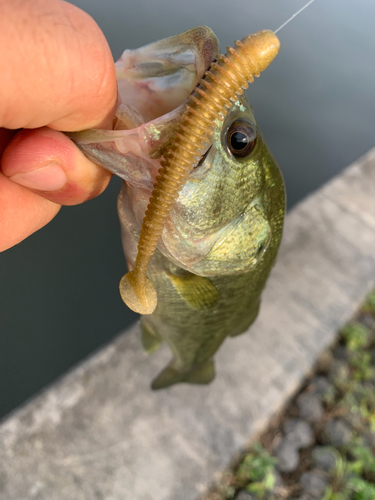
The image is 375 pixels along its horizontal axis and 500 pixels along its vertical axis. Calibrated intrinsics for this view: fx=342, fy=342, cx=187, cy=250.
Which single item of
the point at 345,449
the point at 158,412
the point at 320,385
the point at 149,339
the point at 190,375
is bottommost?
the point at 345,449

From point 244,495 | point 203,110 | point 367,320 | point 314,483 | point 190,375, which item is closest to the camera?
point 203,110

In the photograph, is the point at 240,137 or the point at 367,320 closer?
the point at 240,137

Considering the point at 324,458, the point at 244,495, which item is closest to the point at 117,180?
the point at 244,495

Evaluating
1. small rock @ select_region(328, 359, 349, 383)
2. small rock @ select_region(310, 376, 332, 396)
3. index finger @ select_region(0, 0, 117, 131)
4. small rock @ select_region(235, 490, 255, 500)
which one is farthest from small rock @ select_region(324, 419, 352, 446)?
index finger @ select_region(0, 0, 117, 131)

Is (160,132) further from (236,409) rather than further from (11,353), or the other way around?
(11,353)

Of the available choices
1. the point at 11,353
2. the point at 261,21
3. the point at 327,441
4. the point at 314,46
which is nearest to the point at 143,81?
the point at 11,353

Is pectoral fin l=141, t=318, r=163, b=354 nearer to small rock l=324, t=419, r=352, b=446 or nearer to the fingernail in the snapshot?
the fingernail

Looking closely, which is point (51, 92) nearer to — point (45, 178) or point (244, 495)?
point (45, 178)

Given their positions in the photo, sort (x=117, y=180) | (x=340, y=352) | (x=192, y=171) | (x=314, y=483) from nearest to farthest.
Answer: (x=192, y=171), (x=314, y=483), (x=340, y=352), (x=117, y=180)
